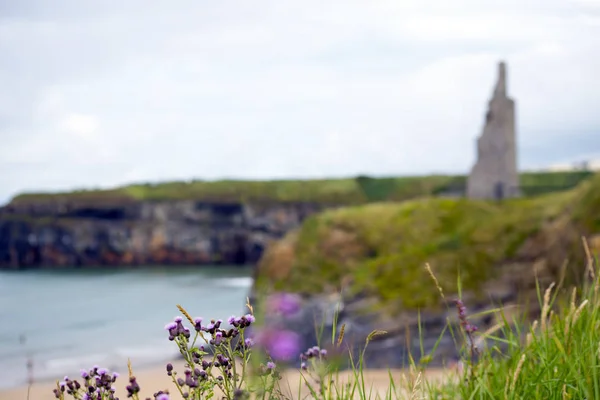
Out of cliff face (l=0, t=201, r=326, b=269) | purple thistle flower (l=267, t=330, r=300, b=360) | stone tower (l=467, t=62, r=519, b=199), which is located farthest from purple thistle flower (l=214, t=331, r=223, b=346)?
cliff face (l=0, t=201, r=326, b=269)

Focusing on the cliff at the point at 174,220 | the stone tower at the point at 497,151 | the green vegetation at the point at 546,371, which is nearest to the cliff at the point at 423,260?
the stone tower at the point at 497,151

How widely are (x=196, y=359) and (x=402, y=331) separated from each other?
57.5ft

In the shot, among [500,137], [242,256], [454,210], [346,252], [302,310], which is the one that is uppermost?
[500,137]

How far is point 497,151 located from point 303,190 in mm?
78255

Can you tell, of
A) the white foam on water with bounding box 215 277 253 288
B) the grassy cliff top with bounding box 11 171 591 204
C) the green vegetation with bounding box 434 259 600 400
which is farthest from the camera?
the grassy cliff top with bounding box 11 171 591 204

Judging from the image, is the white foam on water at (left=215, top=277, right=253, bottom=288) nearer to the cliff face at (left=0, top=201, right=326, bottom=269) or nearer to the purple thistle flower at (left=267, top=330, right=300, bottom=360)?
the cliff face at (left=0, top=201, right=326, bottom=269)


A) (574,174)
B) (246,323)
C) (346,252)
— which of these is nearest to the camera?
(246,323)

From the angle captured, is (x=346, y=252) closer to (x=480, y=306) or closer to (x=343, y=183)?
(x=480, y=306)

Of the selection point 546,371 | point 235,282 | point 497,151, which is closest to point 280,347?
point 546,371

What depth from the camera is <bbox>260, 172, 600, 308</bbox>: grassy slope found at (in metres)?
21.4

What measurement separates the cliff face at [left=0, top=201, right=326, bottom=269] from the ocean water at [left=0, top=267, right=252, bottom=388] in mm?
10471

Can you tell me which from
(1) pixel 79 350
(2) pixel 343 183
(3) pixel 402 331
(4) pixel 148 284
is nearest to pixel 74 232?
(4) pixel 148 284

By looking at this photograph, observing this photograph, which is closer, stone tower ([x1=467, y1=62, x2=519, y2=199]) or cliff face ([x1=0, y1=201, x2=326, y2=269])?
stone tower ([x1=467, y1=62, x2=519, y2=199])

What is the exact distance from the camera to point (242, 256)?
11169cm
